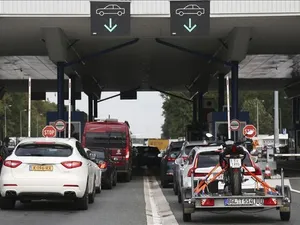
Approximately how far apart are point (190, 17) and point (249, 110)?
96269 mm

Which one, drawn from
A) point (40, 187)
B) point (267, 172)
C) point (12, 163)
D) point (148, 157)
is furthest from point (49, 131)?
point (40, 187)

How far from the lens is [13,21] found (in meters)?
30.3

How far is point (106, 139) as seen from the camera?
31.1 metres

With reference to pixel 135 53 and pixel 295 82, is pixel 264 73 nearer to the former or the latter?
pixel 295 82

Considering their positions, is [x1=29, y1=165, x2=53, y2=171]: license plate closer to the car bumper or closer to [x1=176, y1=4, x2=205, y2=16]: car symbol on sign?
the car bumper

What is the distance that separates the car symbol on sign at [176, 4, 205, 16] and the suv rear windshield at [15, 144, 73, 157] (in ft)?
46.0

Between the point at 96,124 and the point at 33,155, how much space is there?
16.3 meters

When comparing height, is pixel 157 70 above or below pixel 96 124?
above

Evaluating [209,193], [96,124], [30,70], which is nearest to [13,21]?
[96,124]

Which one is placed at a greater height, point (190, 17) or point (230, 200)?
point (190, 17)

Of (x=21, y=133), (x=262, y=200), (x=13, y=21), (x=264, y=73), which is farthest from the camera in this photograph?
(x=21, y=133)

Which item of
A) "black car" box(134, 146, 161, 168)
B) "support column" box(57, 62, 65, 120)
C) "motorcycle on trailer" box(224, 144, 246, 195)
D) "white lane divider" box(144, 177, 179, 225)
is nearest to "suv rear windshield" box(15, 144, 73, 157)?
"white lane divider" box(144, 177, 179, 225)

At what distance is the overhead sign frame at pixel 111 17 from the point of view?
28188mm

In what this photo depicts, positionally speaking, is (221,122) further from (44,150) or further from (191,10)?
(44,150)
